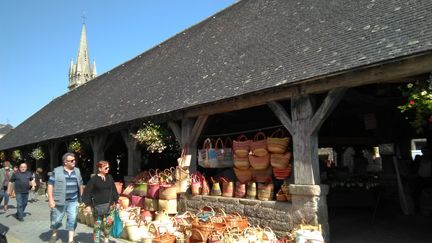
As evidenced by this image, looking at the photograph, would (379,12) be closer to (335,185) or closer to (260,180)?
(260,180)

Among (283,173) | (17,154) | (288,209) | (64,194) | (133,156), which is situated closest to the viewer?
(288,209)

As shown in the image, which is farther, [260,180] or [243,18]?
[243,18]

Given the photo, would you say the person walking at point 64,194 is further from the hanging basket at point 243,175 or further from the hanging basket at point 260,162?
the hanging basket at point 260,162

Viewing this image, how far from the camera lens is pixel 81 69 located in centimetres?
6538

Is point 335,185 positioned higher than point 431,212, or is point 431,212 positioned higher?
point 335,185

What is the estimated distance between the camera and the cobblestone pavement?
7148 mm

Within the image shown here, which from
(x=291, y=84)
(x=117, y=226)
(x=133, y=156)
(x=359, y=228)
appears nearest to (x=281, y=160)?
(x=291, y=84)

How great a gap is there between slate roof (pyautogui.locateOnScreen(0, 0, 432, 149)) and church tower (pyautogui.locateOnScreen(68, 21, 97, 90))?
5382cm

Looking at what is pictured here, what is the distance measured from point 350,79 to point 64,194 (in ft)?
15.6

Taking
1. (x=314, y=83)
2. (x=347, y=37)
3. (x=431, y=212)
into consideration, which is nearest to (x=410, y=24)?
(x=347, y=37)

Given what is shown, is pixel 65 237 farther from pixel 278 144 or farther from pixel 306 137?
pixel 306 137

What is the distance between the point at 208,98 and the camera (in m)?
7.57

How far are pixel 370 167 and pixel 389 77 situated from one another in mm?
14268

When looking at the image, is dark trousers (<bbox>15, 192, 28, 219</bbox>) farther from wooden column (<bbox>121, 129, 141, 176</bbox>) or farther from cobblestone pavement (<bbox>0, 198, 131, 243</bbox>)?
wooden column (<bbox>121, 129, 141, 176</bbox>)
